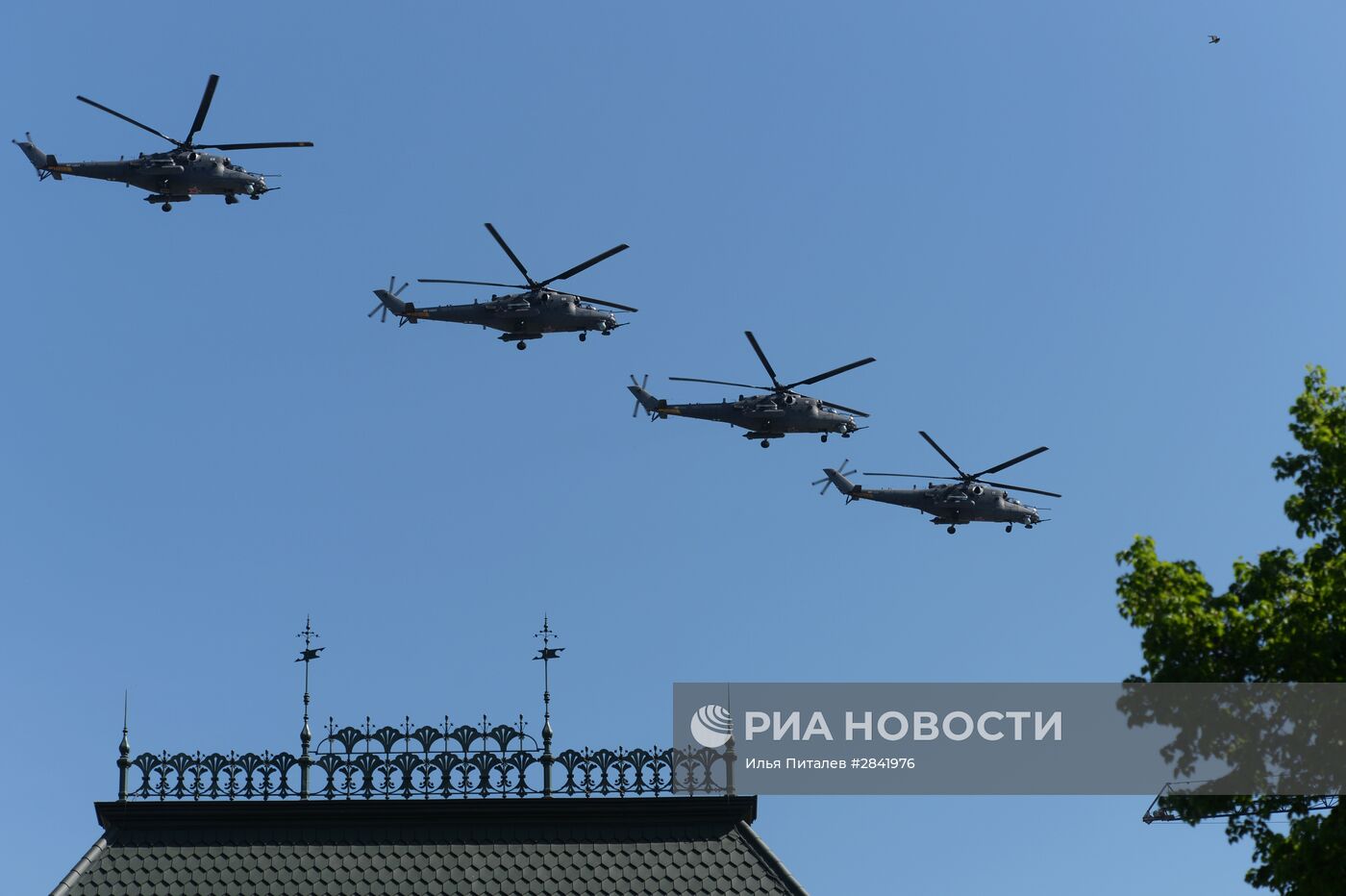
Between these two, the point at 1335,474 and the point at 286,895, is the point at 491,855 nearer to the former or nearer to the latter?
the point at 286,895

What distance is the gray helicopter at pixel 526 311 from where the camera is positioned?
70688mm

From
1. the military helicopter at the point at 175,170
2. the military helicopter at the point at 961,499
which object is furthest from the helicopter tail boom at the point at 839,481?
the military helicopter at the point at 175,170

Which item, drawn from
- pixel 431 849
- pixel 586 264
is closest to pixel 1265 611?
pixel 431 849

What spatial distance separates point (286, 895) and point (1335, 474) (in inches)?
742

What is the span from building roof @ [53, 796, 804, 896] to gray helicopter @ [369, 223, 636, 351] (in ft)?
112

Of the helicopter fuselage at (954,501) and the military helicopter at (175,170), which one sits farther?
the helicopter fuselage at (954,501)

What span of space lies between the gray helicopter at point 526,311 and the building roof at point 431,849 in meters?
34.2

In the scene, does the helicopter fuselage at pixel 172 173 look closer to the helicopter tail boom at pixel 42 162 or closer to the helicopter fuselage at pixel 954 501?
the helicopter tail boom at pixel 42 162

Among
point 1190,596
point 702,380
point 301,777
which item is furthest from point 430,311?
point 1190,596

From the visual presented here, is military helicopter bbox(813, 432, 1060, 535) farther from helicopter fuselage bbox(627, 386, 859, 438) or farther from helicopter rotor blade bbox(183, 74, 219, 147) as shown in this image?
helicopter rotor blade bbox(183, 74, 219, 147)

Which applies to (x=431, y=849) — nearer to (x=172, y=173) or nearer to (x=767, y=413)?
(x=172, y=173)

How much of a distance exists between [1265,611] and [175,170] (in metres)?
42.2

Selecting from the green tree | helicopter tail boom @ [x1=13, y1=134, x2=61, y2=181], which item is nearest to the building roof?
the green tree

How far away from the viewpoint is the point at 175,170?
2606 inches
